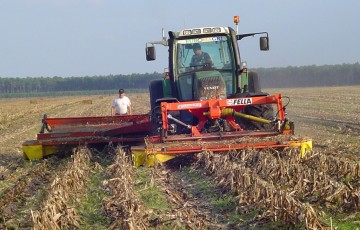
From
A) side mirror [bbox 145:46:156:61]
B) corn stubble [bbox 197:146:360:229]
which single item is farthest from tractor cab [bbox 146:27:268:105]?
corn stubble [bbox 197:146:360:229]

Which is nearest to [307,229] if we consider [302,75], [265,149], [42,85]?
[265,149]

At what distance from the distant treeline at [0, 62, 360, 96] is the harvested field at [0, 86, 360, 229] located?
8123 centimetres

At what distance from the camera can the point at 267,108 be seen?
12859 millimetres

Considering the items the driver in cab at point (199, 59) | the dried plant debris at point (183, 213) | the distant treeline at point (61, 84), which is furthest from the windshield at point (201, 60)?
the distant treeline at point (61, 84)

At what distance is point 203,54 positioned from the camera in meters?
13.5

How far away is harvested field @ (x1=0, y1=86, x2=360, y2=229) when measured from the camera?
6.55m

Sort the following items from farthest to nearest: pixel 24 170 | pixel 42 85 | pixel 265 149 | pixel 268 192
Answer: pixel 42 85
pixel 24 170
pixel 265 149
pixel 268 192

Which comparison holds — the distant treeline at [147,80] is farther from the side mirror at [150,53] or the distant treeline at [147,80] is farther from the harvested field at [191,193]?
the harvested field at [191,193]

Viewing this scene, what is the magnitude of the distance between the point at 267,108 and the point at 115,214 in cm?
653

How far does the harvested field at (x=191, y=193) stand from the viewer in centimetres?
655

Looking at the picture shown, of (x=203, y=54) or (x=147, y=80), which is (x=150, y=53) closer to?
(x=203, y=54)

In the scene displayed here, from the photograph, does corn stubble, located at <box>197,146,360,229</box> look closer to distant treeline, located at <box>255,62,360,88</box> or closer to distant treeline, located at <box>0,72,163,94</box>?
distant treeline, located at <box>255,62,360,88</box>

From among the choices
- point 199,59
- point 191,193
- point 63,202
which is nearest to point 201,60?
point 199,59

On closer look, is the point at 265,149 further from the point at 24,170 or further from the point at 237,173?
the point at 24,170
